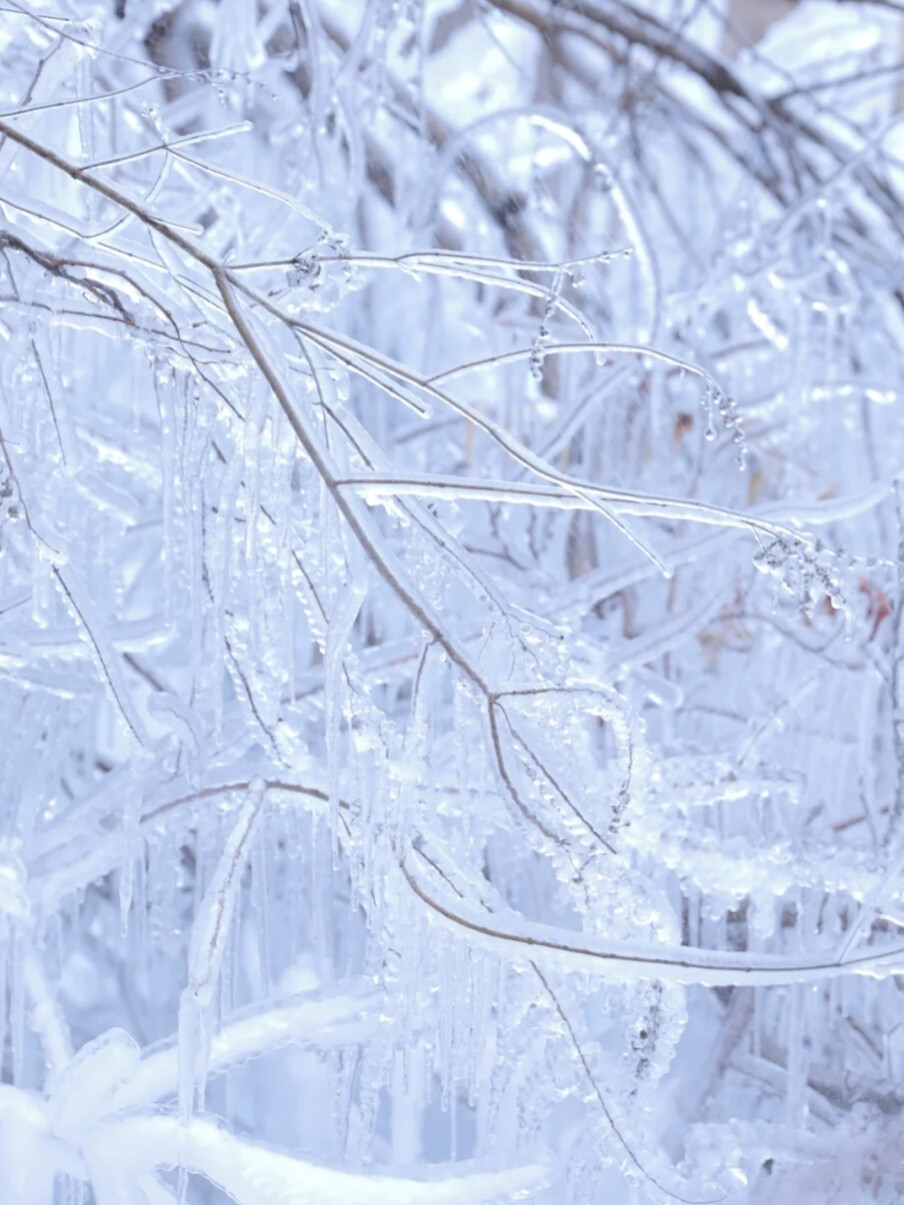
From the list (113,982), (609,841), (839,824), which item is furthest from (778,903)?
(113,982)

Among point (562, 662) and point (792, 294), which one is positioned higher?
point (792, 294)

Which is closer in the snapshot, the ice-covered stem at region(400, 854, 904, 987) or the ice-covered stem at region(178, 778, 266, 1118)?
the ice-covered stem at region(400, 854, 904, 987)

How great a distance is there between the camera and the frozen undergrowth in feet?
2.30

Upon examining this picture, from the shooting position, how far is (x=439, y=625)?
62 cm

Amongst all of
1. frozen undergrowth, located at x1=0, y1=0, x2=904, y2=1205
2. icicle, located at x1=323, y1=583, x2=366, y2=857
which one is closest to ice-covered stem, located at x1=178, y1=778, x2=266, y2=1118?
frozen undergrowth, located at x1=0, y1=0, x2=904, y2=1205

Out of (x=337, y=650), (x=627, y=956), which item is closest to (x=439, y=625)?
(x=337, y=650)

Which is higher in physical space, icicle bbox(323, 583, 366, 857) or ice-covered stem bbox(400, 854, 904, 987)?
icicle bbox(323, 583, 366, 857)

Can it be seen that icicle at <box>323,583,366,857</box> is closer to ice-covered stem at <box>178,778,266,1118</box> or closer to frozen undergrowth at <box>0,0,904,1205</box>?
frozen undergrowth at <box>0,0,904,1205</box>

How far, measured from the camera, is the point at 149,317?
28.9 inches

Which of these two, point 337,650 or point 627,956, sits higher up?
point 337,650

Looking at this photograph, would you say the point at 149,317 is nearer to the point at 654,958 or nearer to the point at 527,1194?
the point at 654,958

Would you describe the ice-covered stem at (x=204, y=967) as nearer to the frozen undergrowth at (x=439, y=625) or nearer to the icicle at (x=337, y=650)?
the frozen undergrowth at (x=439, y=625)

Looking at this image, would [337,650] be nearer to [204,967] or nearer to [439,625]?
[439,625]

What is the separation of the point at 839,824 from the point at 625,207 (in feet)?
2.65
